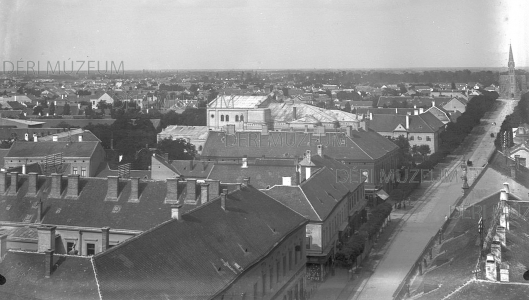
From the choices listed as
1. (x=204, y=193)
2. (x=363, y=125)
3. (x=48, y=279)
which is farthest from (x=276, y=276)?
(x=363, y=125)

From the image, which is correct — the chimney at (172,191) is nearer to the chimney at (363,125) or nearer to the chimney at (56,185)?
the chimney at (56,185)

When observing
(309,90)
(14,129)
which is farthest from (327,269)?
(309,90)

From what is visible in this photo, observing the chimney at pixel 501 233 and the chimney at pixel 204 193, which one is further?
the chimney at pixel 204 193

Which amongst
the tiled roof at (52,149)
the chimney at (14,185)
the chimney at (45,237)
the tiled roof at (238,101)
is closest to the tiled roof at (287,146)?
the tiled roof at (52,149)

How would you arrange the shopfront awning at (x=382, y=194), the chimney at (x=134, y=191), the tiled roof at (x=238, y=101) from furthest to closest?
the tiled roof at (x=238, y=101)
the shopfront awning at (x=382, y=194)
the chimney at (x=134, y=191)

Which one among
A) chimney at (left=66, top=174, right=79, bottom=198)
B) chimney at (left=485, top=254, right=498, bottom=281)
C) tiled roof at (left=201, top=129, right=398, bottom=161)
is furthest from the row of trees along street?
chimney at (left=485, top=254, right=498, bottom=281)

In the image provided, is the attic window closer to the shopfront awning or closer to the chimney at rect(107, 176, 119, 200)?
the chimney at rect(107, 176, 119, 200)
